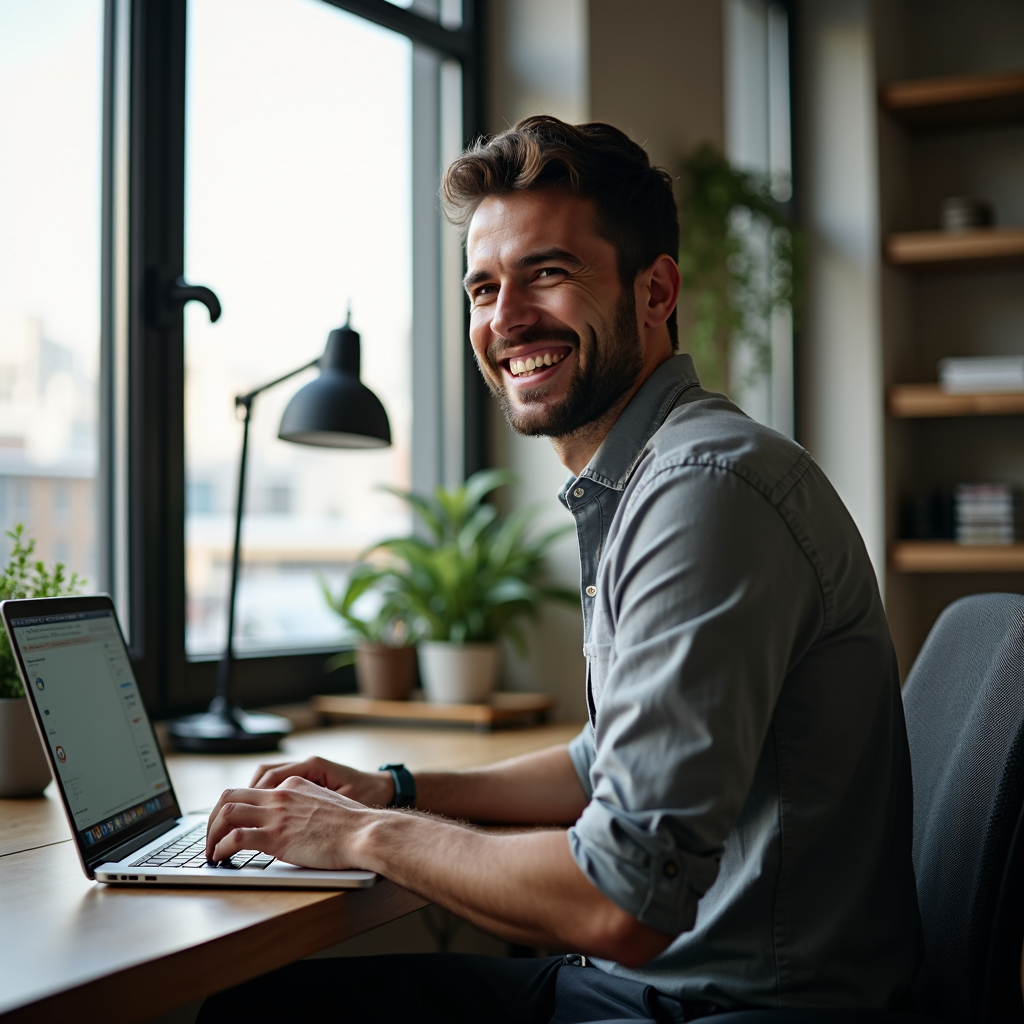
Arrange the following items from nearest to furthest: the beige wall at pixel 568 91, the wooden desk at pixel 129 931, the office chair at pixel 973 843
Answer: the wooden desk at pixel 129 931
the office chair at pixel 973 843
the beige wall at pixel 568 91

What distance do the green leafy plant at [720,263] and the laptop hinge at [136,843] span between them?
7.10 feet

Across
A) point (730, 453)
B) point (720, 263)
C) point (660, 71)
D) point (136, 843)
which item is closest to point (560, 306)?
point (730, 453)

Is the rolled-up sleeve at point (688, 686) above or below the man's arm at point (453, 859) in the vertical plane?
above

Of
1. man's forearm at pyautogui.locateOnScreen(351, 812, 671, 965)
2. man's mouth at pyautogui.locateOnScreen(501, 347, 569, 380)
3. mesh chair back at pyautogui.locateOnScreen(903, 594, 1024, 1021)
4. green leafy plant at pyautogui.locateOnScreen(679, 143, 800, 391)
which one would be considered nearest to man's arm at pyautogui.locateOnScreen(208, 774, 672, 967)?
man's forearm at pyautogui.locateOnScreen(351, 812, 671, 965)

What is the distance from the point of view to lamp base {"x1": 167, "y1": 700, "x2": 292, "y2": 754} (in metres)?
1.96

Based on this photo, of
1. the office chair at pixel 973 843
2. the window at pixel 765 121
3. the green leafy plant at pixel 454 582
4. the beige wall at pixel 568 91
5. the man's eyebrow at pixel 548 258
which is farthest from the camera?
the window at pixel 765 121

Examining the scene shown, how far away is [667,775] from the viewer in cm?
99

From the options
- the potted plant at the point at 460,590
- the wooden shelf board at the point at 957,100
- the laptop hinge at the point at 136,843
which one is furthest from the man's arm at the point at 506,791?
the wooden shelf board at the point at 957,100

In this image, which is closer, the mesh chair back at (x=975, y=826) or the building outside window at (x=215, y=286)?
the mesh chair back at (x=975, y=826)

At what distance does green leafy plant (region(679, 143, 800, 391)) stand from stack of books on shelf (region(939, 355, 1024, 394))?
646 mm

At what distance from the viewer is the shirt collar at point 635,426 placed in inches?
56.1

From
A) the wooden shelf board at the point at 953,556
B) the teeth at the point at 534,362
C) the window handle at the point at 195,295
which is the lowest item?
the wooden shelf board at the point at 953,556

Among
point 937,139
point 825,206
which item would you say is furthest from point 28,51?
point 937,139

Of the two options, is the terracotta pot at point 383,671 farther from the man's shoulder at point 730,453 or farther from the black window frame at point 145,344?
the man's shoulder at point 730,453
